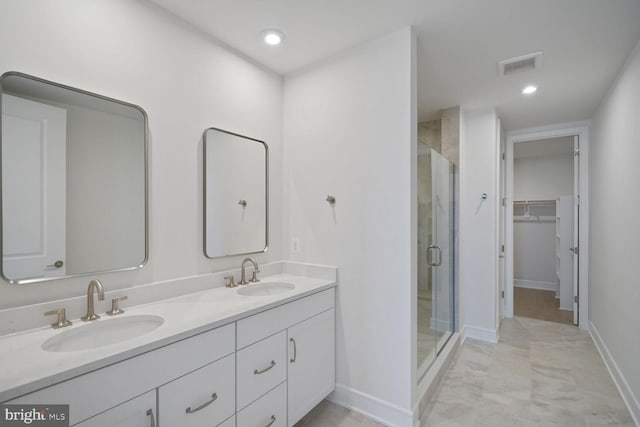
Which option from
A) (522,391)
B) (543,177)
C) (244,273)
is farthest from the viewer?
(543,177)

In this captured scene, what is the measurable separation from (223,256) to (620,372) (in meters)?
3.18

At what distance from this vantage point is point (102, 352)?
40.6 inches

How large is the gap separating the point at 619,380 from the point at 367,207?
245 cm

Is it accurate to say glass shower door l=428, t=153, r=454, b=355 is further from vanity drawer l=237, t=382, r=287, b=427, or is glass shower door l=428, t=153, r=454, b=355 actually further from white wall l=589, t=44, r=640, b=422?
vanity drawer l=237, t=382, r=287, b=427

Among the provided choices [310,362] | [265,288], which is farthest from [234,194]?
[310,362]

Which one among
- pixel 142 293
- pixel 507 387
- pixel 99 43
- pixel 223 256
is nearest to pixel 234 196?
pixel 223 256

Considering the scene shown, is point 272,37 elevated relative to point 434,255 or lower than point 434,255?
elevated

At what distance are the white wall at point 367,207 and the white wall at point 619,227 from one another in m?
1.56

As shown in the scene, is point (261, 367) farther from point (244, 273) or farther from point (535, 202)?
point (535, 202)

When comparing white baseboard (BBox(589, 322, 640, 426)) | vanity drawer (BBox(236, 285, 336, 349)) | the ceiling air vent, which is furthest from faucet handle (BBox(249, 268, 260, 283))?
white baseboard (BBox(589, 322, 640, 426))

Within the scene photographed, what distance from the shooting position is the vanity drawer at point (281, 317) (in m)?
1.51

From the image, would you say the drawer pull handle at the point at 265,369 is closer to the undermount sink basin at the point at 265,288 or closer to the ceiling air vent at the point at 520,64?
the undermount sink basin at the point at 265,288

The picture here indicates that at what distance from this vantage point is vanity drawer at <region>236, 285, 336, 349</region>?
Answer: 1.51 m

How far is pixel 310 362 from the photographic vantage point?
1916 millimetres
